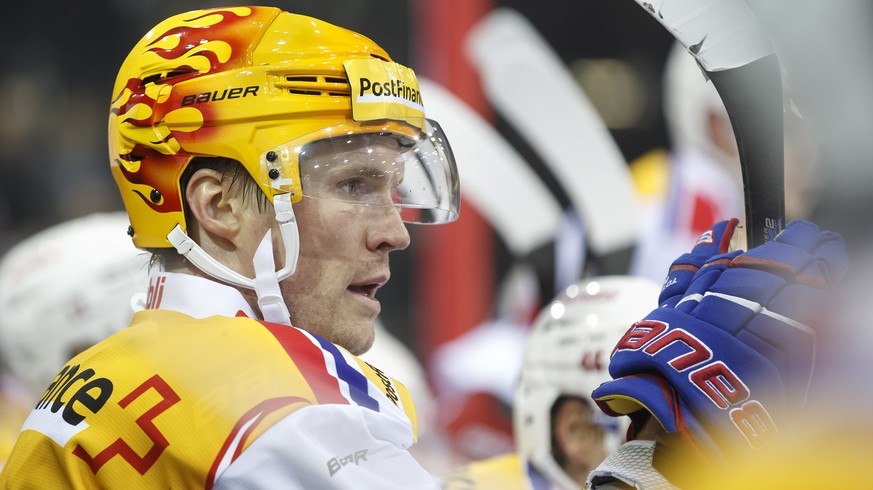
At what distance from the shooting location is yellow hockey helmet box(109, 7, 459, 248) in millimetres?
1655

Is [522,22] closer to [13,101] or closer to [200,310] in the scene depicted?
[13,101]

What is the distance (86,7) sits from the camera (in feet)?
24.1

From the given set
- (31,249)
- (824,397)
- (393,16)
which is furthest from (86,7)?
(824,397)

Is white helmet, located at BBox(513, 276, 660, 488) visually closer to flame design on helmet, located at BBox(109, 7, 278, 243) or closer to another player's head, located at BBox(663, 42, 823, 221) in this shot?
flame design on helmet, located at BBox(109, 7, 278, 243)

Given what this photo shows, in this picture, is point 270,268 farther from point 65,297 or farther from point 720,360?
point 65,297

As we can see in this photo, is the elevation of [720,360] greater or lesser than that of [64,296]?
greater

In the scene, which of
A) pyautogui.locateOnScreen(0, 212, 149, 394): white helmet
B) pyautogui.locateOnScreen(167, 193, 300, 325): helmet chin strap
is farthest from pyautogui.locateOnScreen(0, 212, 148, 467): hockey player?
pyautogui.locateOnScreen(167, 193, 300, 325): helmet chin strap

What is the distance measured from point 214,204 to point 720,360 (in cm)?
88

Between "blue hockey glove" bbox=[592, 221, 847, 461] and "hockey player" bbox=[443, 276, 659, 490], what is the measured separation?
1160mm

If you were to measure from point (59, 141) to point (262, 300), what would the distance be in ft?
21.3

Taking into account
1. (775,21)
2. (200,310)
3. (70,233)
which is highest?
(775,21)

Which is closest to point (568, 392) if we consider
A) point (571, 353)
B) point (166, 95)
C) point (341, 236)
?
point (571, 353)

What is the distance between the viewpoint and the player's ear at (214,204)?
1.69m

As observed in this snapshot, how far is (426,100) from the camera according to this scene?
6359 mm
